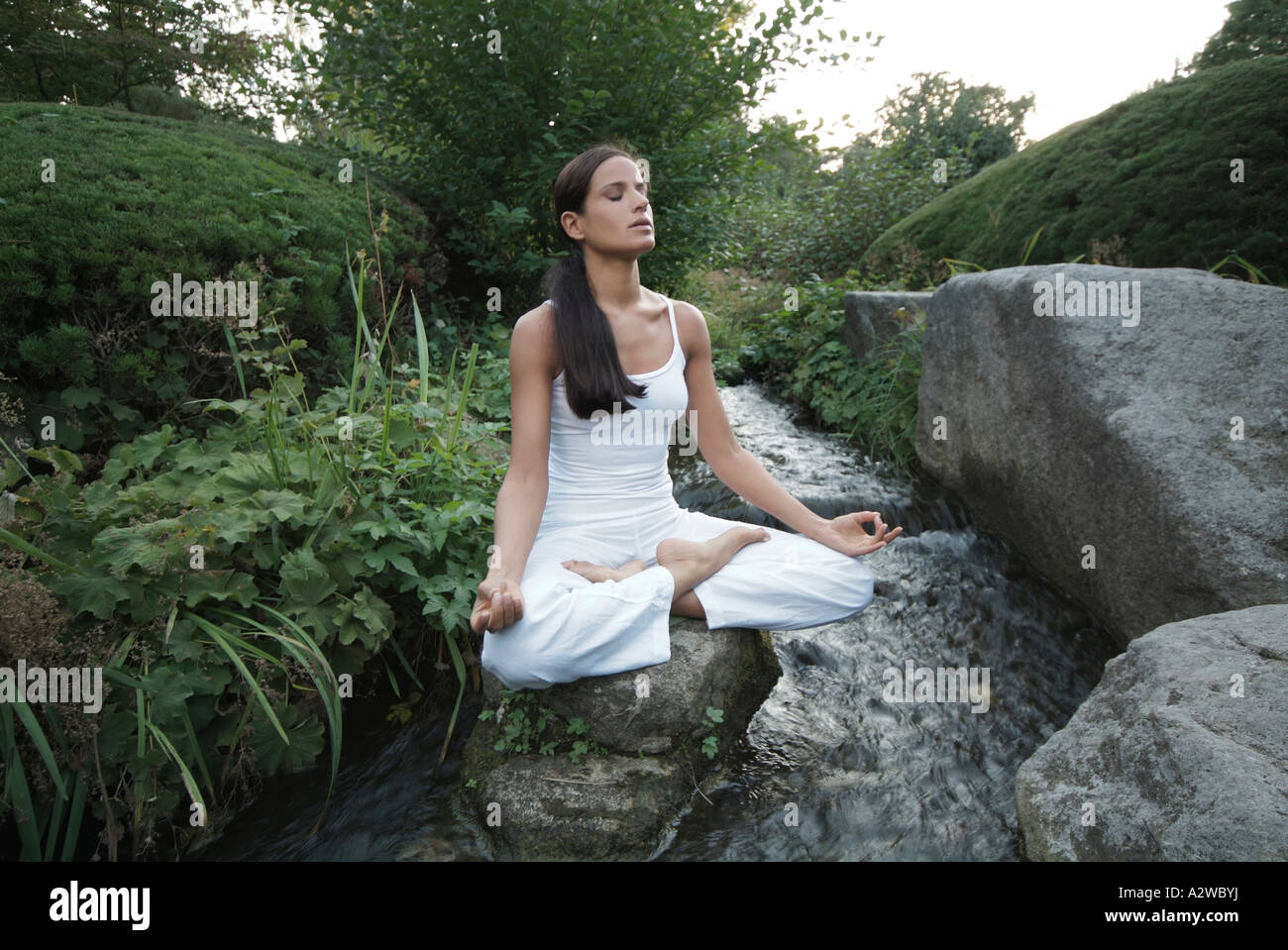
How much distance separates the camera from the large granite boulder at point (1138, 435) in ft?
9.02

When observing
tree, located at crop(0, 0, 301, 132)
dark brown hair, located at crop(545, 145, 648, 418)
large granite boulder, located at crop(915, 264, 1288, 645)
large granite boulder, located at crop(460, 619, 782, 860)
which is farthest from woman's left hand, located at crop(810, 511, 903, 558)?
tree, located at crop(0, 0, 301, 132)

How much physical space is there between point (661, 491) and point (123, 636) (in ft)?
5.72

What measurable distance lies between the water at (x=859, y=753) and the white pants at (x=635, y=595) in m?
0.48

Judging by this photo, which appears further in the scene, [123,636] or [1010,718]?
[1010,718]

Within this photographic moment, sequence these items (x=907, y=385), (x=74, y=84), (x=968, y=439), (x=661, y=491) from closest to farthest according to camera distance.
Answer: (x=661, y=491), (x=968, y=439), (x=907, y=385), (x=74, y=84)

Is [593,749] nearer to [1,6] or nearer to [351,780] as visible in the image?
[351,780]

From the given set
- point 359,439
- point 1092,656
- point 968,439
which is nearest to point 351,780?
point 359,439

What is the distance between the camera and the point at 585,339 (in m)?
2.51

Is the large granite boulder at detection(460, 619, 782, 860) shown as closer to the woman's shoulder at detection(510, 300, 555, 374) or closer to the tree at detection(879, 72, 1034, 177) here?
the woman's shoulder at detection(510, 300, 555, 374)

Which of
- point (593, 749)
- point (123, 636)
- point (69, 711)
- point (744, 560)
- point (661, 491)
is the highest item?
point (661, 491)

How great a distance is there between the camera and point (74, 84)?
7797 millimetres

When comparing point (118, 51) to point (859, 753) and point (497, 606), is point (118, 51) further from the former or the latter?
point (859, 753)

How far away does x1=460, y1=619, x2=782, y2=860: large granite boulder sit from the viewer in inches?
86.8

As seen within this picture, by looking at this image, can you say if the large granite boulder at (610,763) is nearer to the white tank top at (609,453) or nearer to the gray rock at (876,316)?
the white tank top at (609,453)
